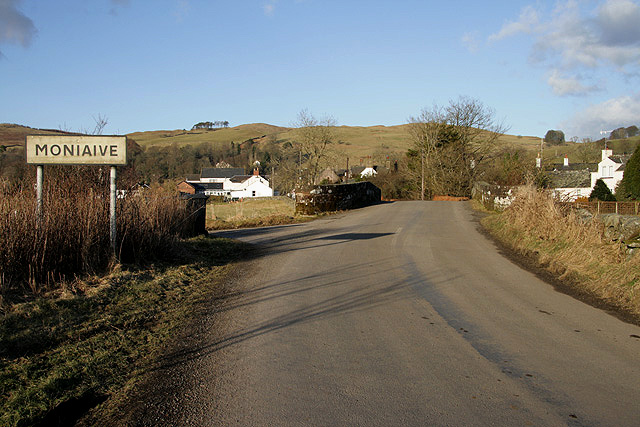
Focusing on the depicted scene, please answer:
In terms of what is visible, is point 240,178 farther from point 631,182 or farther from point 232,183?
point 631,182

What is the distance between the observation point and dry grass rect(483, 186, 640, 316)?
313 inches

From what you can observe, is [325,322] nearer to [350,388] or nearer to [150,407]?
[350,388]

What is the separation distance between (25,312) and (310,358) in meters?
3.60

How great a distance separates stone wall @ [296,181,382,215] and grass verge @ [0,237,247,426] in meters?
15.0

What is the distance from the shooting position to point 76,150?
8.80 m

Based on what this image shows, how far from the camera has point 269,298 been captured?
24.4 feet

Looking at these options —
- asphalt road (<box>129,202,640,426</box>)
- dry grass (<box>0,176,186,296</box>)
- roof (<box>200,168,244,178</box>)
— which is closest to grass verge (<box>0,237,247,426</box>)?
dry grass (<box>0,176,186,296</box>)

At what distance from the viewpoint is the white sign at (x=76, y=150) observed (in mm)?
8578

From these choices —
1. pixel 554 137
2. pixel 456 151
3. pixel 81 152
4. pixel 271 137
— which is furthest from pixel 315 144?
pixel 554 137

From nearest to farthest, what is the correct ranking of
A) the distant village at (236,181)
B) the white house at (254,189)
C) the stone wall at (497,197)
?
the stone wall at (497,197) < the distant village at (236,181) < the white house at (254,189)

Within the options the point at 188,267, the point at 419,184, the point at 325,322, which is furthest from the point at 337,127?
the point at 325,322

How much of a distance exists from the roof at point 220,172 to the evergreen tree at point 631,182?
3136 inches

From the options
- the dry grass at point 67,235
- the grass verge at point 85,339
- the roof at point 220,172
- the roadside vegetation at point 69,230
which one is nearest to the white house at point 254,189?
the roof at point 220,172

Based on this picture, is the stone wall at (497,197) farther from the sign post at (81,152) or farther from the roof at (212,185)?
the roof at (212,185)
